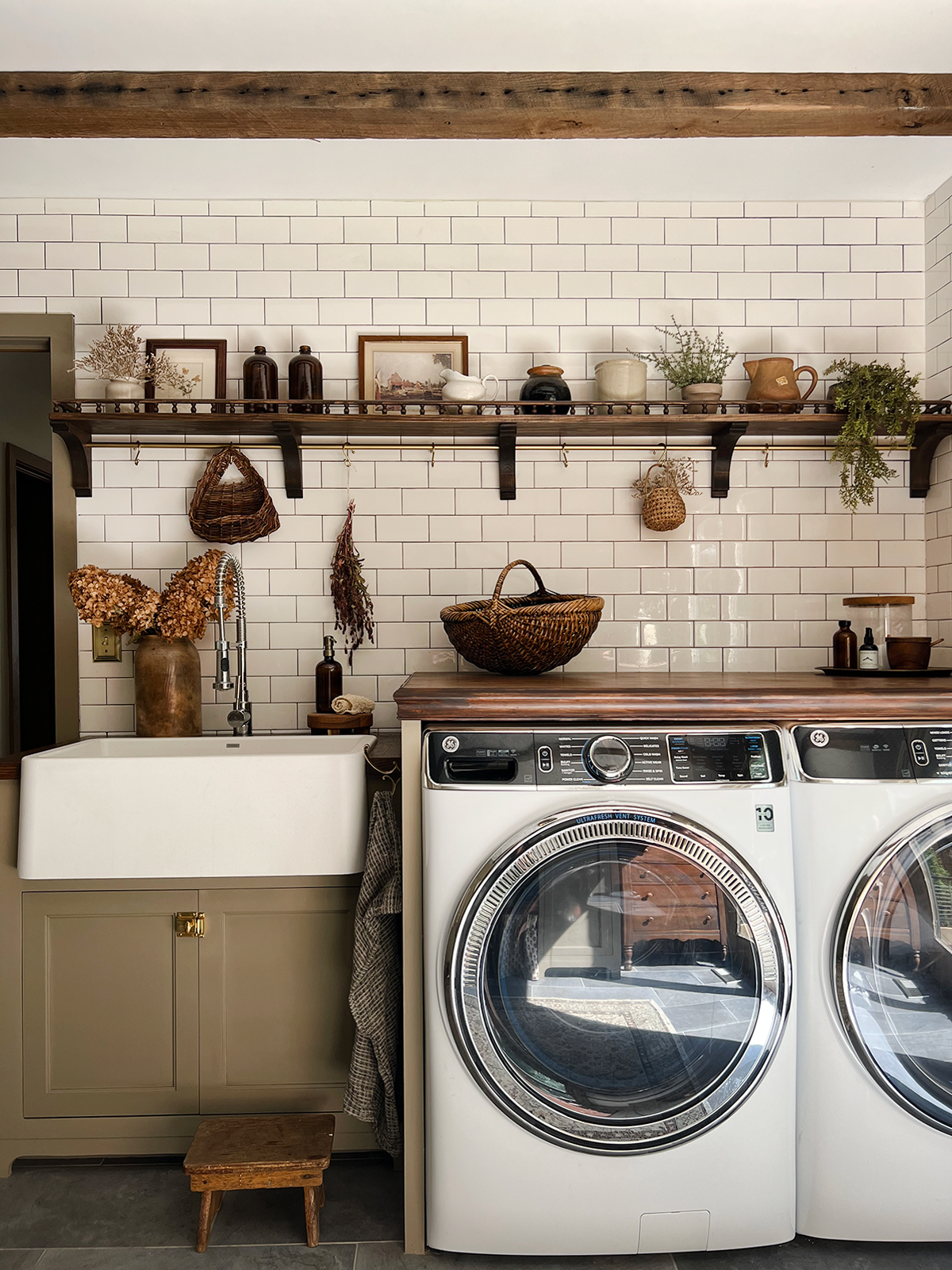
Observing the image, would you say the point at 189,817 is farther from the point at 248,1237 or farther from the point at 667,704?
the point at 667,704

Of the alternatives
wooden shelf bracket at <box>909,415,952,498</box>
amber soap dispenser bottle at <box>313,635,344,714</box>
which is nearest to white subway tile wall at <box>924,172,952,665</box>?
wooden shelf bracket at <box>909,415,952,498</box>

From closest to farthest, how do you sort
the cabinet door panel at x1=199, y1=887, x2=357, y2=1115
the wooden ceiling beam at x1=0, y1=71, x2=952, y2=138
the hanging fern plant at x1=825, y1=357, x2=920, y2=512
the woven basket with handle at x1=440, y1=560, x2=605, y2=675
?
the wooden ceiling beam at x1=0, y1=71, x2=952, y2=138, the cabinet door panel at x1=199, y1=887, x2=357, y2=1115, the woven basket with handle at x1=440, y1=560, x2=605, y2=675, the hanging fern plant at x1=825, y1=357, x2=920, y2=512

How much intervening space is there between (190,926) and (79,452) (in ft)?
4.80

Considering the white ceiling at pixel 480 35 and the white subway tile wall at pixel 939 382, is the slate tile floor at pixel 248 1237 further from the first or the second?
the white ceiling at pixel 480 35

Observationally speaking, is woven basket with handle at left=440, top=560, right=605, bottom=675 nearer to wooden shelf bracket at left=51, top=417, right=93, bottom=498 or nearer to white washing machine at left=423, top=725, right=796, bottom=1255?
white washing machine at left=423, top=725, right=796, bottom=1255

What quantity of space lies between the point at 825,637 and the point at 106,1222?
2466mm

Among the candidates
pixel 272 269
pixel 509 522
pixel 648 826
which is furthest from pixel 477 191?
pixel 648 826

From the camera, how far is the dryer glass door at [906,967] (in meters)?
1.76

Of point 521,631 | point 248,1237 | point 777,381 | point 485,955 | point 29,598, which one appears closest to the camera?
point 485,955

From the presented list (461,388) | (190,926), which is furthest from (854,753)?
(190,926)

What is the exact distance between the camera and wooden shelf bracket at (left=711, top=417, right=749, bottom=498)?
261 cm

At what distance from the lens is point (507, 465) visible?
2.69m

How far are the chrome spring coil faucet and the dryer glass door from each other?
159 cm

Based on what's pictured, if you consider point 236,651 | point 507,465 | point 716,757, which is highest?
point 507,465
